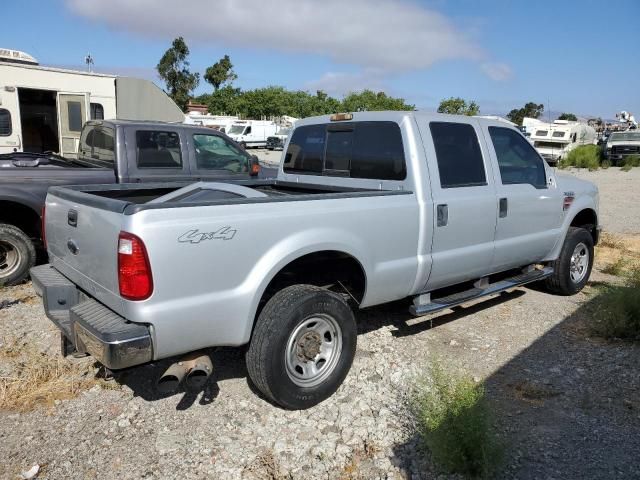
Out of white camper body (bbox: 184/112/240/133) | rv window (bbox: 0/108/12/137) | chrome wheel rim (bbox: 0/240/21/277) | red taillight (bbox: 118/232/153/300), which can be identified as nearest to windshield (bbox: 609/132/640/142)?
white camper body (bbox: 184/112/240/133)

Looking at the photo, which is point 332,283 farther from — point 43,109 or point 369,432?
point 43,109

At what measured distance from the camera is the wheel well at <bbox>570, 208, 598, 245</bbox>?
6102 millimetres

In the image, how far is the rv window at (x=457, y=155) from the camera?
436 cm

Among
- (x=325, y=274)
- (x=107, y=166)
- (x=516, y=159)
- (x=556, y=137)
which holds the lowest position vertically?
(x=325, y=274)

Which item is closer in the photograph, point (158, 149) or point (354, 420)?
point (354, 420)

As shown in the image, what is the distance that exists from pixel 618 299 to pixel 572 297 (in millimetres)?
1188

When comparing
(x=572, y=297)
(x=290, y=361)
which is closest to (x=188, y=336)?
(x=290, y=361)

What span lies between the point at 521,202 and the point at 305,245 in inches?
100

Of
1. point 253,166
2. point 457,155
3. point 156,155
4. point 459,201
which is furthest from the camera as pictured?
point 253,166

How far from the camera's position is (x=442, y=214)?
4203 millimetres

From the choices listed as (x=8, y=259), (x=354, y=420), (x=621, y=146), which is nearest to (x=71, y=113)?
(x=8, y=259)

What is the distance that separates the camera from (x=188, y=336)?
9.82 feet

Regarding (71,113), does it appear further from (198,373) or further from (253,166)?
(198,373)

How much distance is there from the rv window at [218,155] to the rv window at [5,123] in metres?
5.14
